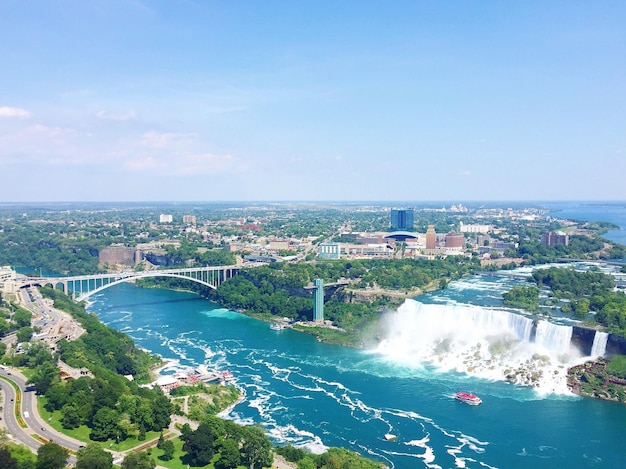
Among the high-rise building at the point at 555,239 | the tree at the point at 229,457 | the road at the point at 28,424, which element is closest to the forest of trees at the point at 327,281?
the tree at the point at 229,457

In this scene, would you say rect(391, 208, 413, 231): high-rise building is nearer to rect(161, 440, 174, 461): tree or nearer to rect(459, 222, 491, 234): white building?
rect(459, 222, 491, 234): white building

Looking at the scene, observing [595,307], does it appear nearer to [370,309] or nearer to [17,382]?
[370,309]

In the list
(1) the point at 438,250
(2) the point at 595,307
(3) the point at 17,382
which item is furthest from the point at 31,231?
(2) the point at 595,307

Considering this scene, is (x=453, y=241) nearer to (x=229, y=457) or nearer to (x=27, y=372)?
(x=27, y=372)

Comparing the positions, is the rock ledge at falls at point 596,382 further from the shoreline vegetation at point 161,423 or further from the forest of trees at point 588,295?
the shoreline vegetation at point 161,423

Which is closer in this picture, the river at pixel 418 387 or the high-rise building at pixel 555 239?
the river at pixel 418 387
